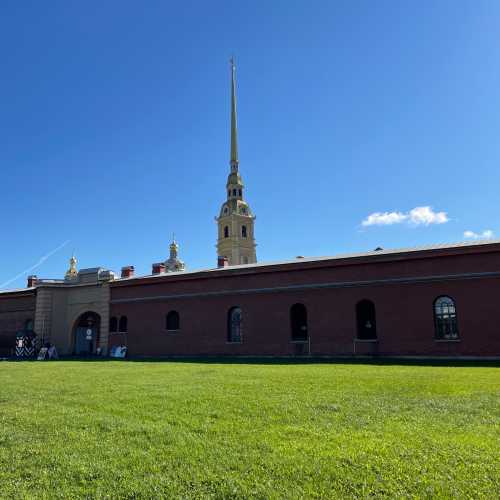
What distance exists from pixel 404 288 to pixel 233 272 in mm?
9679

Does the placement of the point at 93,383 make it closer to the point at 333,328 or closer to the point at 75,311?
the point at 333,328

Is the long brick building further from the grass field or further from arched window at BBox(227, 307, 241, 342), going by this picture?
the grass field

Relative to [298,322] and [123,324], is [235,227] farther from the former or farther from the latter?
[298,322]

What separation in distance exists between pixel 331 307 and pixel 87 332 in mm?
19880

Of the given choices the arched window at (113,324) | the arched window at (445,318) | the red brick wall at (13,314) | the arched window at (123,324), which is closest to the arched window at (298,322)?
the arched window at (445,318)

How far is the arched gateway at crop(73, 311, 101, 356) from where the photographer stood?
34.3m

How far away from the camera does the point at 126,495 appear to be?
16.2 feet

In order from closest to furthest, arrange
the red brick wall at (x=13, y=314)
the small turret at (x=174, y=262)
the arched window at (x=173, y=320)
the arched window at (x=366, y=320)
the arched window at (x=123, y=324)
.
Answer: the arched window at (x=366, y=320) < the arched window at (x=173, y=320) < the arched window at (x=123, y=324) < the red brick wall at (x=13, y=314) < the small turret at (x=174, y=262)

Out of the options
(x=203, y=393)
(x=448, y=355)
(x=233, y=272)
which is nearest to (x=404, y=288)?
(x=448, y=355)

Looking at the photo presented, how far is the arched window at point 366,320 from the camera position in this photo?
2305cm

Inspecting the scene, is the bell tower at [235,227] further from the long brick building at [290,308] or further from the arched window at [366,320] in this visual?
the arched window at [366,320]

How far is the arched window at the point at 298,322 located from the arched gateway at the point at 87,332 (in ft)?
53.5

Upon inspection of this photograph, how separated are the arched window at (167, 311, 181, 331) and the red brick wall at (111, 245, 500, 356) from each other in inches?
15.6

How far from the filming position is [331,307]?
23.9 meters
